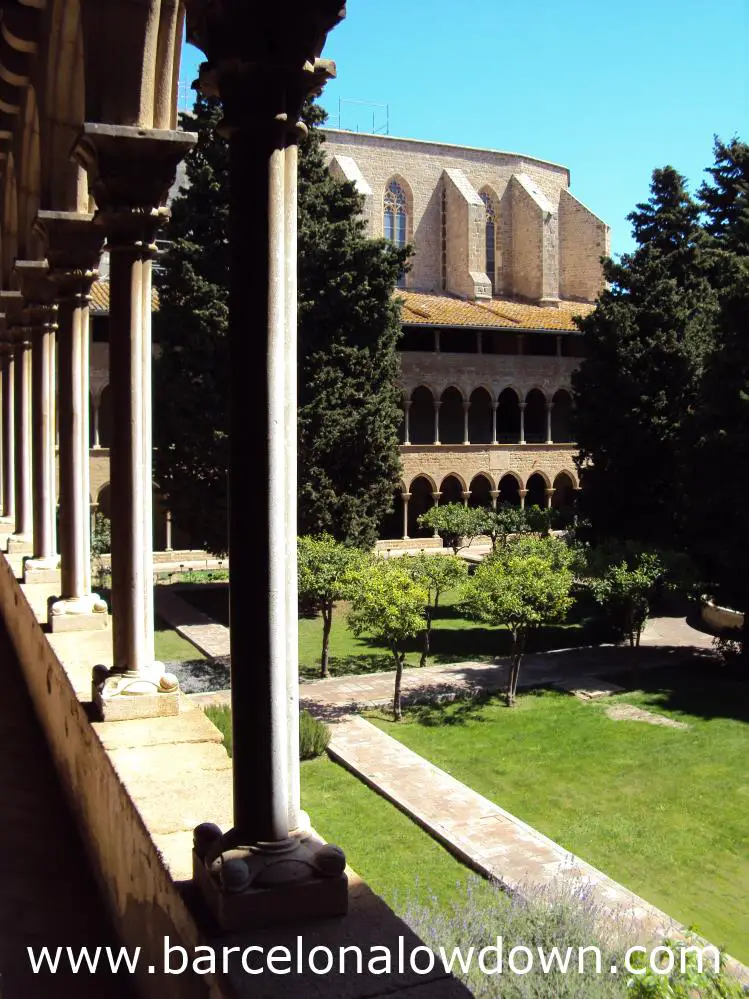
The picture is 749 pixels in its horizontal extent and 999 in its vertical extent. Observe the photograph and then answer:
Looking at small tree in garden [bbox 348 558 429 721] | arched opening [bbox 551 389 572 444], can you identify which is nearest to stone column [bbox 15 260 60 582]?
small tree in garden [bbox 348 558 429 721]

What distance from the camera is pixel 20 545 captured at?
955cm

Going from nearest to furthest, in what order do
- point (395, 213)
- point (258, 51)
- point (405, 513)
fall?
point (258, 51) < point (405, 513) < point (395, 213)

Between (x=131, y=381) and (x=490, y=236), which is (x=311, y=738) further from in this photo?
(x=490, y=236)

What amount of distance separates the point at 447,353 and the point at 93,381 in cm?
1062

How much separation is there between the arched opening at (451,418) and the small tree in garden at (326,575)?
1523cm

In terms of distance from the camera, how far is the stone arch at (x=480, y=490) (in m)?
31.8

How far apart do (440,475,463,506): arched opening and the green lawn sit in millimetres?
15968

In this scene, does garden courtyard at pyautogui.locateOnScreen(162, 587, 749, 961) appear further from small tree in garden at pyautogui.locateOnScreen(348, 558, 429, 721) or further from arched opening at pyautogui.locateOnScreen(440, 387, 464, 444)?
arched opening at pyautogui.locateOnScreen(440, 387, 464, 444)

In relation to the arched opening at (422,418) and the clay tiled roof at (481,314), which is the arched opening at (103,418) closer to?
the clay tiled roof at (481,314)

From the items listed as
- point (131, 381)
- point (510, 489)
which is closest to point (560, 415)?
point (510, 489)

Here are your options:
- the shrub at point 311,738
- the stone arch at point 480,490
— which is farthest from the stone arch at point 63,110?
the stone arch at point 480,490

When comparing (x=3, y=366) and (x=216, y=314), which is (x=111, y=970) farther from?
(x=216, y=314)

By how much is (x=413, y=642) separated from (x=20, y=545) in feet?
34.6

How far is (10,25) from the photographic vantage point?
5801 mm
